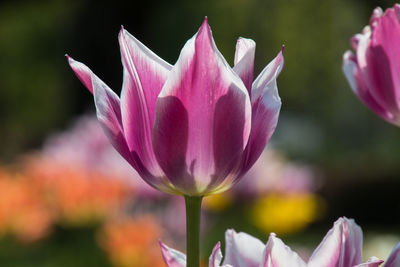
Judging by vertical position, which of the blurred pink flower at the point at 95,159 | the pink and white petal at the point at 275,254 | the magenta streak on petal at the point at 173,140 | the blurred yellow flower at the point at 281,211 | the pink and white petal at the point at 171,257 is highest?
the magenta streak on petal at the point at 173,140

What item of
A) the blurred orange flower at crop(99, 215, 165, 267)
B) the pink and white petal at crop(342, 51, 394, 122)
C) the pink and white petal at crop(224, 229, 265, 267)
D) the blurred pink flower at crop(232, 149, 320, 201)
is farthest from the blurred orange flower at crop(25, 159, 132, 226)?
the pink and white petal at crop(224, 229, 265, 267)

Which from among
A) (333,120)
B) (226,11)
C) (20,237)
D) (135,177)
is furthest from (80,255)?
(226,11)

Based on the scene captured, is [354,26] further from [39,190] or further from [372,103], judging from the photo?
[372,103]

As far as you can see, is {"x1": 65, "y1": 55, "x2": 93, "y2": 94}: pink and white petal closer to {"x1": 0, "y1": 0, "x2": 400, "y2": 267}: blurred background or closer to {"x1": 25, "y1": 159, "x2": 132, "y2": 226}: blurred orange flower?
{"x1": 0, "y1": 0, "x2": 400, "y2": 267}: blurred background

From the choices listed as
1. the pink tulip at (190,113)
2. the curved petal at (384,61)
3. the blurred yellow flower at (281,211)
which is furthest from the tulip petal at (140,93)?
the blurred yellow flower at (281,211)

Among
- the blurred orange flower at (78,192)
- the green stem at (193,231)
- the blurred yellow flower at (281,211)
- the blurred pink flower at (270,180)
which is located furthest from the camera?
the blurred yellow flower at (281,211)

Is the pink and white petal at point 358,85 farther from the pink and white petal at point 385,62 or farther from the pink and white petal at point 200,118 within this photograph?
the pink and white petal at point 200,118
